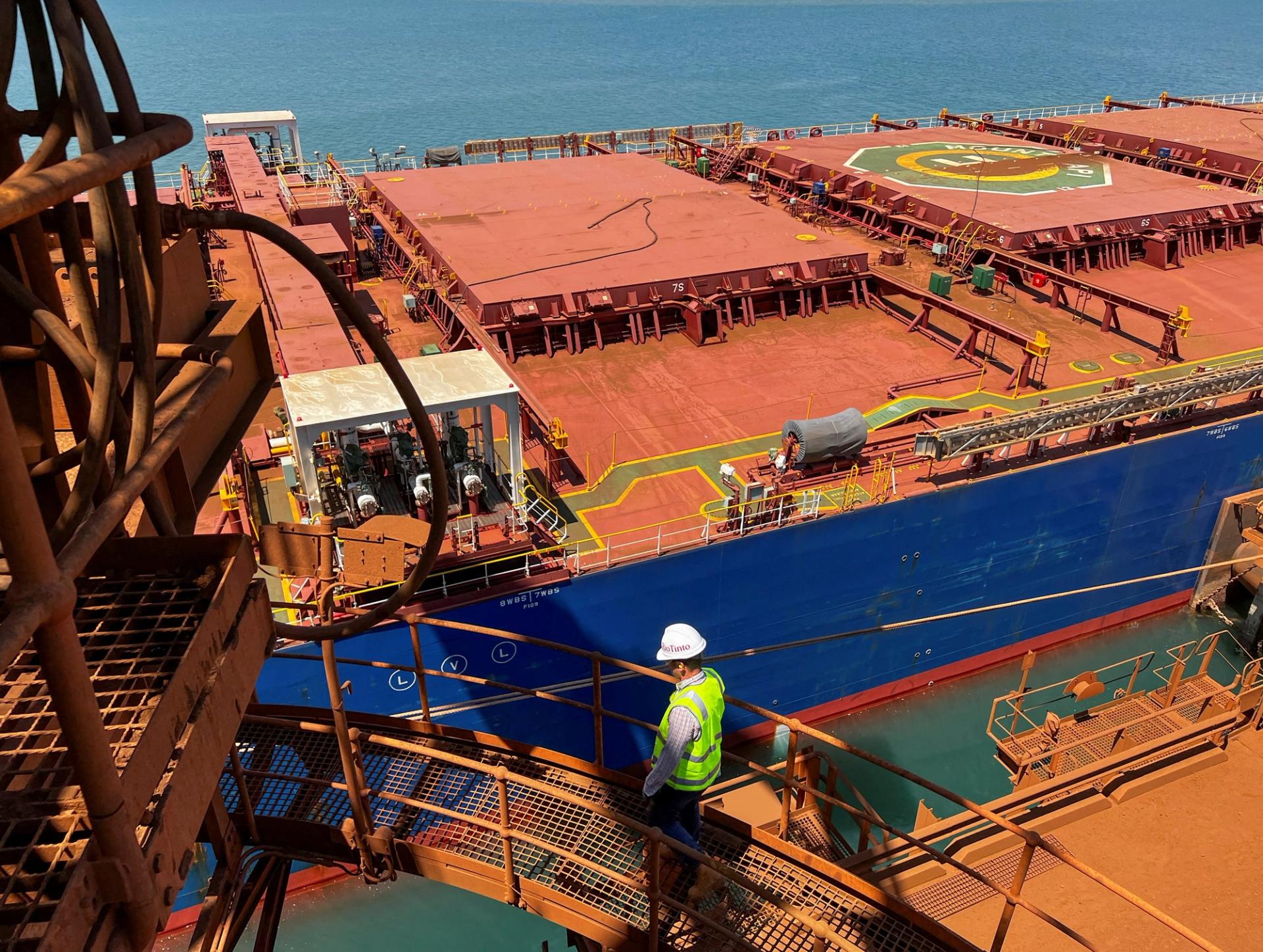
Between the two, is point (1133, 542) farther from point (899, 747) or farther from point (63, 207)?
point (63, 207)

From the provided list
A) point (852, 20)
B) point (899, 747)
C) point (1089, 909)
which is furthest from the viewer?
point (852, 20)

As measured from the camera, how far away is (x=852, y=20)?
483 feet

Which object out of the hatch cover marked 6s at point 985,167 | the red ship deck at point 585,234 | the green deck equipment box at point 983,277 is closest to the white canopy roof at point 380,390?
the red ship deck at point 585,234

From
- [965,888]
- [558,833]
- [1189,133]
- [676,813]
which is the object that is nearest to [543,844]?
[558,833]

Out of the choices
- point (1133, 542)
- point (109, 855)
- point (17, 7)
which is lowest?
point (1133, 542)

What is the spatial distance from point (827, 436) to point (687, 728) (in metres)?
9.01

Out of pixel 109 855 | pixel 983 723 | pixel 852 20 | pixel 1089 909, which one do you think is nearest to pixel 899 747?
pixel 983 723

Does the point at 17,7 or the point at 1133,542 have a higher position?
the point at 17,7

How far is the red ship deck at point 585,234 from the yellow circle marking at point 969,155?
5.85 meters

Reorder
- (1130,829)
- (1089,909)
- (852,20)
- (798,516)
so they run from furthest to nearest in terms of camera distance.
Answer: (852,20)
(798,516)
(1130,829)
(1089,909)

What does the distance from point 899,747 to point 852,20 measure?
15945 cm

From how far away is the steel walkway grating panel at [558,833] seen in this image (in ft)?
17.7

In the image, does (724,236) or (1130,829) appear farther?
(724,236)

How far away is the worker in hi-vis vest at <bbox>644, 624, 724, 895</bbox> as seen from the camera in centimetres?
512
